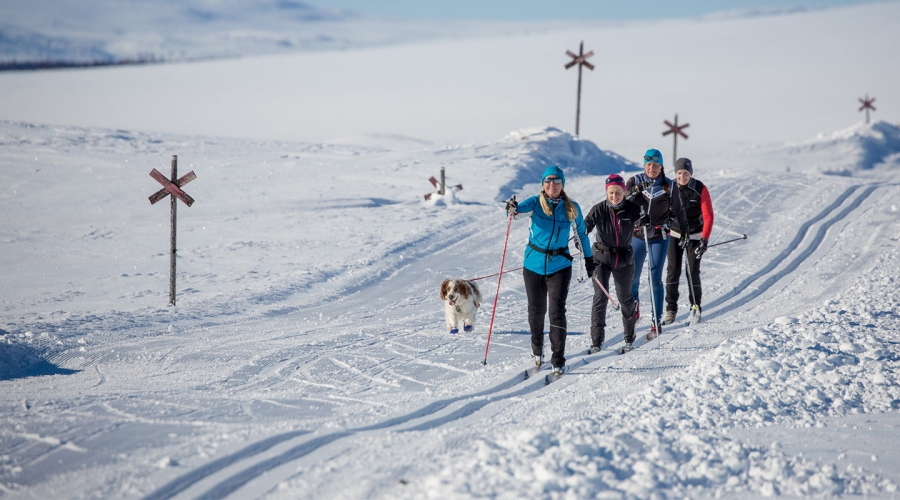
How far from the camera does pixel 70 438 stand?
4.91 metres

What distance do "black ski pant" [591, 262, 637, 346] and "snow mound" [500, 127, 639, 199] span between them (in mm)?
14738

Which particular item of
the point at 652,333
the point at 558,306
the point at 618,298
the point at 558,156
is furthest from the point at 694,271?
the point at 558,156

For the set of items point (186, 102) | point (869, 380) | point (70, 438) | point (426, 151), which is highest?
point (186, 102)

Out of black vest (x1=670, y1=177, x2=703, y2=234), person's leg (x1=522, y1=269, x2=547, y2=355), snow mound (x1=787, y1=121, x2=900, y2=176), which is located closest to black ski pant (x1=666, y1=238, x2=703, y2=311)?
black vest (x1=670, y1=177, x2=703, y2=234)

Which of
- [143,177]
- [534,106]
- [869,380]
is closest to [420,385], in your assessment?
[869,380]

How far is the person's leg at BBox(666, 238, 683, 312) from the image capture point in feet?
28.4

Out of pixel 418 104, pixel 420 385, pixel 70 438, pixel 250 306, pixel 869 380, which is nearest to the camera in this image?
pixel 70 438

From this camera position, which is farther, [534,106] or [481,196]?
[534,106]

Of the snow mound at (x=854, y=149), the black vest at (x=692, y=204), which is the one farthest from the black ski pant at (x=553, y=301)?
the snow mound at (x=854, y=149)

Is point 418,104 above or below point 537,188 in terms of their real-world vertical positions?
above

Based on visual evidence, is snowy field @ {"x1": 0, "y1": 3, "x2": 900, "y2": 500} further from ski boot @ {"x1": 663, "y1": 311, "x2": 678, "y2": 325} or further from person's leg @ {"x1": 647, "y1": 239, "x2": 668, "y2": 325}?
person's leg @ {"x1": 647, "y1": 239, "x2": 668, "y2": 325}

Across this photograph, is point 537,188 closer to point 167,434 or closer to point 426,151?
point 426,151

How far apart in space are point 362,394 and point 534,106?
60.0 m

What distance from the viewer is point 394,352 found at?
25.1 feet
